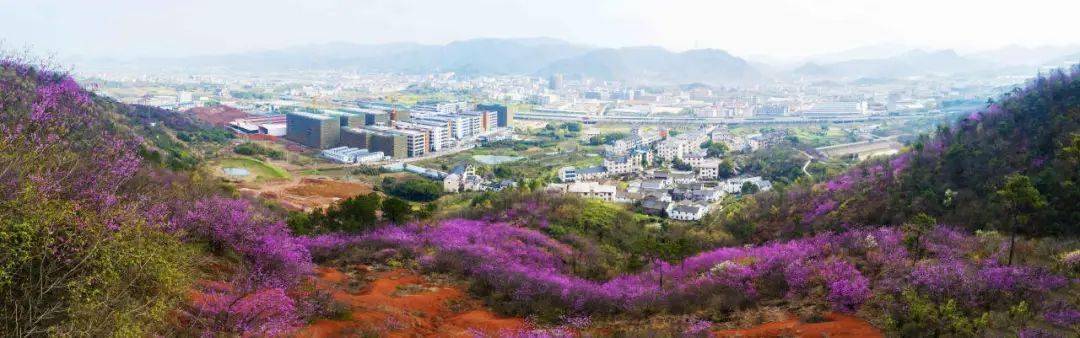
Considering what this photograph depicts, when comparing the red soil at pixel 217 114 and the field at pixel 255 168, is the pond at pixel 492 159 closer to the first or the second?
the field at pixel 255 168

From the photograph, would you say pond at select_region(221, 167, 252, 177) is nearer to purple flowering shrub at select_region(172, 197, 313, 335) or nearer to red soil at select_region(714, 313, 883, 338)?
purple flowering shrub at select_region(172, 197, 313, 335)

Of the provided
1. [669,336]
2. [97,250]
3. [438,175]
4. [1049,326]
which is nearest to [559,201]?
[669,336]

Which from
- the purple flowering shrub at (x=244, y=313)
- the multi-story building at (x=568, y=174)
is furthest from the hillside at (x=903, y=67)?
the purple flowering shrub at (x=244, y=313)

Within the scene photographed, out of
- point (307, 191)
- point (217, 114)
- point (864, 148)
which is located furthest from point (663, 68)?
point (307, 191)

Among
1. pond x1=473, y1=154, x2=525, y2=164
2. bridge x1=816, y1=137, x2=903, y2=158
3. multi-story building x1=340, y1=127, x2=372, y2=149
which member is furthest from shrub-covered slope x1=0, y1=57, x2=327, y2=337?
bridge x1=816, y1=137, x2=903, y2=158

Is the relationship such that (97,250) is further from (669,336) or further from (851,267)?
(851,267)
